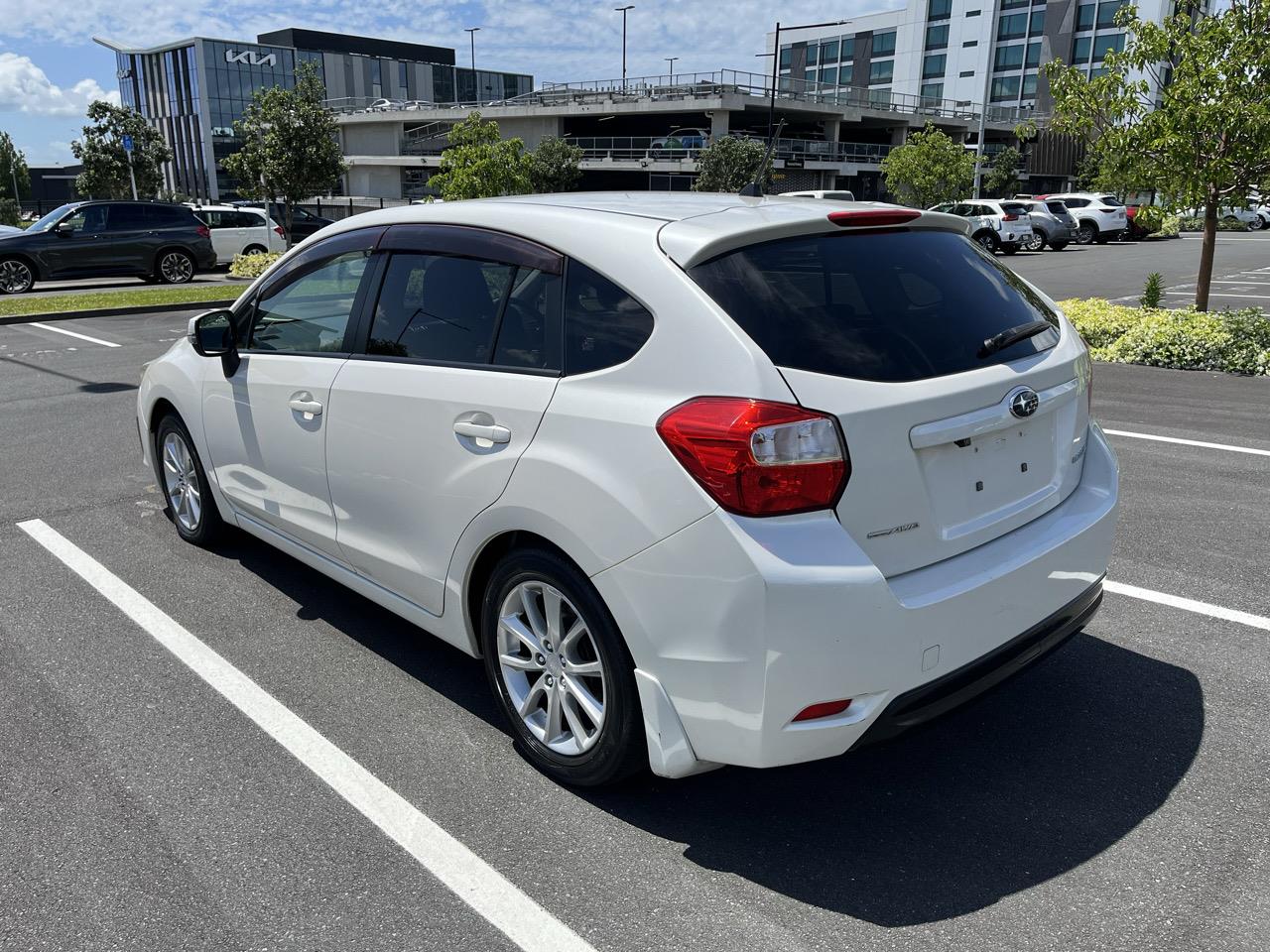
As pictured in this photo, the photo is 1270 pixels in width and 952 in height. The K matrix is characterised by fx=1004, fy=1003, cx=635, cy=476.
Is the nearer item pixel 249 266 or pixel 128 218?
pixel 128 218

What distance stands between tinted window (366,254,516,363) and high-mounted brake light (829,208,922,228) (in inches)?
40.6

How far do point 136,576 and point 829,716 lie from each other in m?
3.81

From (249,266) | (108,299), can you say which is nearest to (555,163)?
(249,266)

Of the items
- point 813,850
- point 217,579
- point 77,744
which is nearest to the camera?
point 813,850

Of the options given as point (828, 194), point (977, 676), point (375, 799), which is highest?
point (828, 194)

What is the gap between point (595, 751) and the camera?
9.67 ft

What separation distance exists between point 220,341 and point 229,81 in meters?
97.7

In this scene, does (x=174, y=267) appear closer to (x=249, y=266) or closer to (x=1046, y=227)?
(x=249, y=266)

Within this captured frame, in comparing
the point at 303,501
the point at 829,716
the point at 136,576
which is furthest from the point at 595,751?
the point at 136,576

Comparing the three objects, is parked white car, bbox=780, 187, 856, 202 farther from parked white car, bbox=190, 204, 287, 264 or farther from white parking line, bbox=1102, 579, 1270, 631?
parked white car, bbox=190, 204, 287, 264

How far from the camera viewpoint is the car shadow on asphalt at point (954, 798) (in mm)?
2705

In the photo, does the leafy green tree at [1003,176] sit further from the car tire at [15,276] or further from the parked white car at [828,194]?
the car tire at [15,276]

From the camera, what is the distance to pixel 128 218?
69.6 ft

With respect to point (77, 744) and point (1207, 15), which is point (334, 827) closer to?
point (77, 744)
